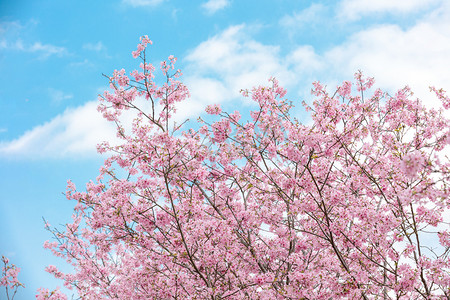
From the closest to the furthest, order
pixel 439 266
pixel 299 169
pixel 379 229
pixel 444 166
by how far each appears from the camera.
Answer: pixel 444 166 < pixel 439 266 < pixel 379 229 < pixel 299 169

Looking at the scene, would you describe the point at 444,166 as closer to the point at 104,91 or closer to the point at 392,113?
the point at 392,113

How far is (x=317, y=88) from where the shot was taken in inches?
400

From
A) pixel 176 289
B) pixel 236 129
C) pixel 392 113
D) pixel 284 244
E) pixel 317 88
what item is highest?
pixel 317 88

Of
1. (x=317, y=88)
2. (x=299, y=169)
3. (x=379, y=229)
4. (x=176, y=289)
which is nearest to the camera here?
(x=379, y=229)

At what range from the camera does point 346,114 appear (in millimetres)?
8203

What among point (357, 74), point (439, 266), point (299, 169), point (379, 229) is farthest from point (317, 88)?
point (439, 266)

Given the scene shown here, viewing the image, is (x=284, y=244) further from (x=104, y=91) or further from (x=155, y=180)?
→ (x=104, y=91)

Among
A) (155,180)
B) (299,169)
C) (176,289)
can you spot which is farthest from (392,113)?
(176,289)

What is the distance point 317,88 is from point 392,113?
220 cm

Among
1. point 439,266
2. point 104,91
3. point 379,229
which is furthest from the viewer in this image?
point 104,91

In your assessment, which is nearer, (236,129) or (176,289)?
(176,289)

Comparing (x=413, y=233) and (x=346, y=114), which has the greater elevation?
(x=346, y=114)

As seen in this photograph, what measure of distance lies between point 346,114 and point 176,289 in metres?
5.32

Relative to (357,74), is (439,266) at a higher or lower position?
lower
